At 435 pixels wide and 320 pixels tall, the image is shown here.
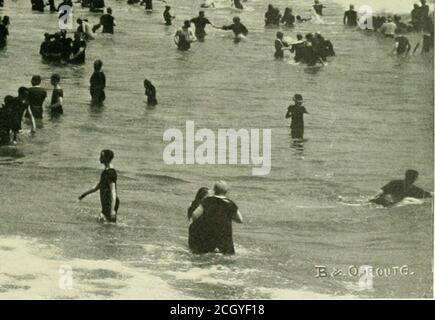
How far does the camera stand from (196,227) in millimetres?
10859

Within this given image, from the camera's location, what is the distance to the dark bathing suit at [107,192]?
11180mm

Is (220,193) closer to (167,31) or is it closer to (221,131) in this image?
(221,131)

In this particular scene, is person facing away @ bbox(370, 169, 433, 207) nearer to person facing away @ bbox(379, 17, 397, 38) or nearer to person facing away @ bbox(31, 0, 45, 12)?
person facing away @ bbox(379, 17, 397, 38)

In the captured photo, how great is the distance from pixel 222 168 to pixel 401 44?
249cm

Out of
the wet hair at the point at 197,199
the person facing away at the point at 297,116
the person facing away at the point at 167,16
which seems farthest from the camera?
the person facing away at the point at 167,16

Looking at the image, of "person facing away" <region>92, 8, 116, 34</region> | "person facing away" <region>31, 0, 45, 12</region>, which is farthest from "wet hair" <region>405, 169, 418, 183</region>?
"person facing away" <region>31, 0, 45, 12</region>

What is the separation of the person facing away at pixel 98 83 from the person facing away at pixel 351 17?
2827 mm

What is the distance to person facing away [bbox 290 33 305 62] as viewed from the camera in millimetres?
12170

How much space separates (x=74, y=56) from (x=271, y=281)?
11.7 ft

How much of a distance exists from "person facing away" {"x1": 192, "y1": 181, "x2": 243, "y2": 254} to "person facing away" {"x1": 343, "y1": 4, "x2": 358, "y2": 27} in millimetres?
2536

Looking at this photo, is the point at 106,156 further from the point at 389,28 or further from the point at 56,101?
the point at 389,28

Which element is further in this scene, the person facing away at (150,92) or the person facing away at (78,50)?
the person facing away at (78,50)

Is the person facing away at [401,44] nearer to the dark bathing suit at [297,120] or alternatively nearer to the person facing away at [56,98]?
the dark bathing suit at [297,120]

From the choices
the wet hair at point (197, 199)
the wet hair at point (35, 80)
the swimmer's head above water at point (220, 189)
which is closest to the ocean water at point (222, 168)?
the wet hair at point (35, 80)
